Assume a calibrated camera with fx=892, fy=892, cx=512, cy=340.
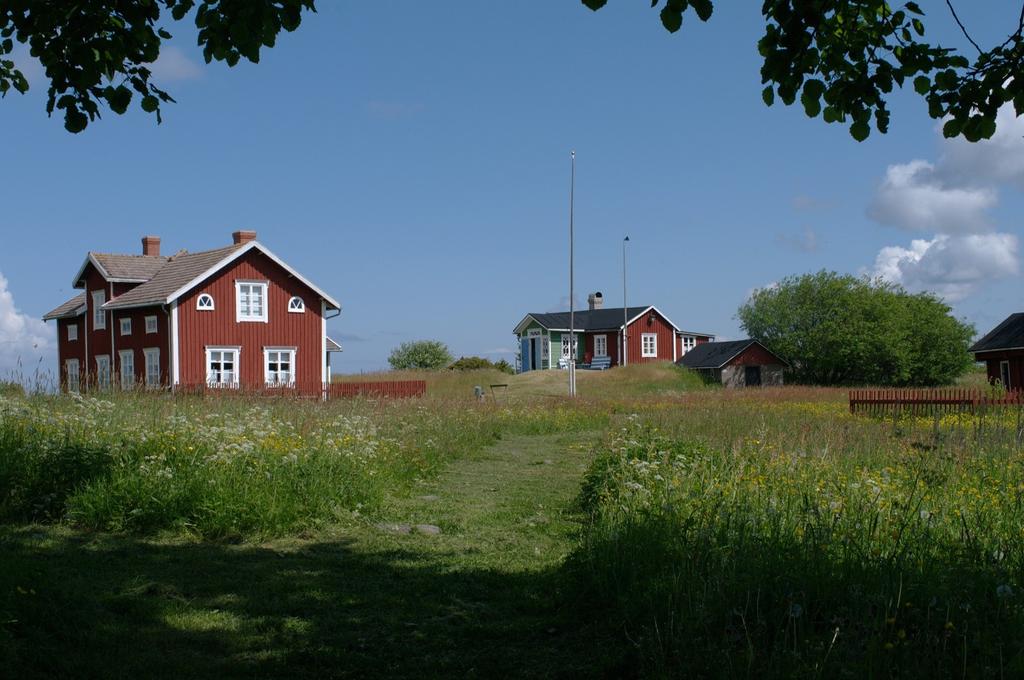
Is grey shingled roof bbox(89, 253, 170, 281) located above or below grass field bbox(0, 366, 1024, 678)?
above

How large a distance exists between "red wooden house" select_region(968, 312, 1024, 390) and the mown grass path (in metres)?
34.8

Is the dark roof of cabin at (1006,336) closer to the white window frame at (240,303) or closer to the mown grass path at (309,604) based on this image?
the white window frame at (240,303)

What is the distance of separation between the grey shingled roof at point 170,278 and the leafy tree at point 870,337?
37.5m

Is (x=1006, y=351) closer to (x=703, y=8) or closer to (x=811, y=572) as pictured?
(x=703, y=8)

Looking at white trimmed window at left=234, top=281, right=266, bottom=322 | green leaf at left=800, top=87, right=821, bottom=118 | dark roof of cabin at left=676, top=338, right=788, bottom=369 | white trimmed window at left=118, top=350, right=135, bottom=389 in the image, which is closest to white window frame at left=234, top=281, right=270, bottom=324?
white trimmed window at left=234, top=281, right=266, bottom=322

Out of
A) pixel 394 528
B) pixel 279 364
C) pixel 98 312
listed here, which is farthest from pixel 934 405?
pixel 98 312

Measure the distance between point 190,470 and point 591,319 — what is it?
→ 5859 cm

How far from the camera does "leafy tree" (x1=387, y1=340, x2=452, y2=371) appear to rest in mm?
72000

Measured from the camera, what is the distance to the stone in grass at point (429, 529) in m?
9.03

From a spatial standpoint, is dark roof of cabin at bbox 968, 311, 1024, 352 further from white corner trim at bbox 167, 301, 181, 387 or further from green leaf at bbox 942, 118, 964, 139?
green leaf at bbox 942, 118, 964, 139

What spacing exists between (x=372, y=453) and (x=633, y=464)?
3.67 meters

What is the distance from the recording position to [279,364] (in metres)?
36.7

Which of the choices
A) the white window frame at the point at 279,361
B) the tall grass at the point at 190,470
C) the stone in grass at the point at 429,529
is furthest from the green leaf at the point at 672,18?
the white window frame at the point at 279,361

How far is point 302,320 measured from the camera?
122 ft
